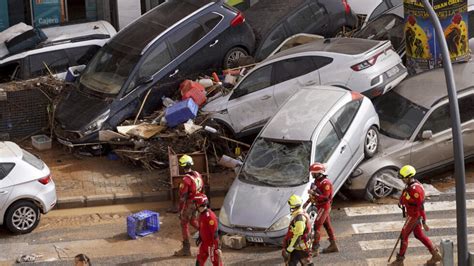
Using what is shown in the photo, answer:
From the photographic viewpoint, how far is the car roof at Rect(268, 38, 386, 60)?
22.2 metres

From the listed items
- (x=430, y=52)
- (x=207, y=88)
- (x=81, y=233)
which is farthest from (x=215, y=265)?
(x=430, y=52)

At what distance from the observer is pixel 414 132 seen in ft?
69.4

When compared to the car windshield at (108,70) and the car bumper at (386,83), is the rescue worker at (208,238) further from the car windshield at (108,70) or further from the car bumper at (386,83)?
the car windshield at (108,70)

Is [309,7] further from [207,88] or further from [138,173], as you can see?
[138,173]

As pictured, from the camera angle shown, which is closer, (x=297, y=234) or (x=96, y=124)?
(x=297, y=234)

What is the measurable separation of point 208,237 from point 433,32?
8.17 metres

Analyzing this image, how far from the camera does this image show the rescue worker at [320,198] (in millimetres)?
18234

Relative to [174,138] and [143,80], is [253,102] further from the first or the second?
[143,80]

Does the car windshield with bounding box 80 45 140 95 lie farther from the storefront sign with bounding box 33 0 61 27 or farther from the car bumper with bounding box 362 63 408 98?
the car bumper with bounding box 362 63 408 98

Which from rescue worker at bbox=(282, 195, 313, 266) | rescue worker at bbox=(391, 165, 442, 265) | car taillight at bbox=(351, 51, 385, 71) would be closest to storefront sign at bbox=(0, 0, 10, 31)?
car taillight at bbox=(351, 51, 385, 71)

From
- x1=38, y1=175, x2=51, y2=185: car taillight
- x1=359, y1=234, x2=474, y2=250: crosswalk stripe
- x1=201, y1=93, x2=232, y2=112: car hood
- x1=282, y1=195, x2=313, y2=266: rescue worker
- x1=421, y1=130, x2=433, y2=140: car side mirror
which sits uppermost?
x1=282, y1=195, x2=313, y2=266: rescue worker

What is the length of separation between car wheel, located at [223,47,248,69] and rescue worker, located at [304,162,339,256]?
6.30 m

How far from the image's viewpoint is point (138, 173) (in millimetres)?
22438

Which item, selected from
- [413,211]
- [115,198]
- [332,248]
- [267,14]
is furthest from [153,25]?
[413,211]
